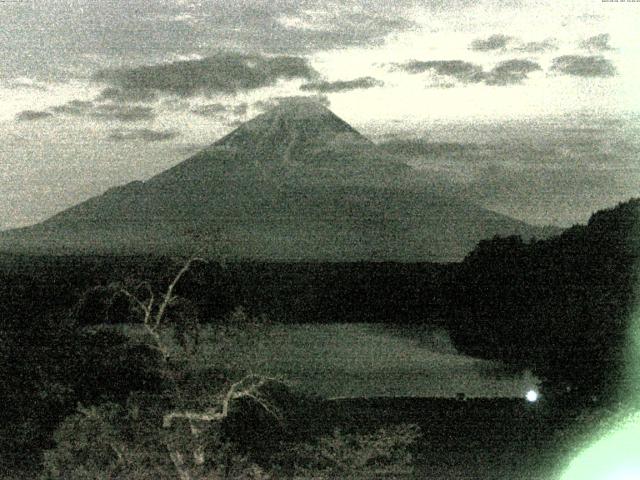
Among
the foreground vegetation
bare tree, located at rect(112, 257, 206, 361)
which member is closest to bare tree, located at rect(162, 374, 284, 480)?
the foreground vegetation

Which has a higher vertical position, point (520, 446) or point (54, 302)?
point (54, 302)

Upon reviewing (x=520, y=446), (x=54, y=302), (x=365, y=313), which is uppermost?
(x=54, y=302)

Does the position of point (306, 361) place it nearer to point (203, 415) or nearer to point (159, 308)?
point (159, 308)

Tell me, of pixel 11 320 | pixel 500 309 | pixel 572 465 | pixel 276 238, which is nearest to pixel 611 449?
pixel 572 465

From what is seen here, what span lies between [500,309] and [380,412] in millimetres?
2565

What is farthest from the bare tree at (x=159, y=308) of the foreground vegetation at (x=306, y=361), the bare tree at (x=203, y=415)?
the bare tree at (x=203, y=415)

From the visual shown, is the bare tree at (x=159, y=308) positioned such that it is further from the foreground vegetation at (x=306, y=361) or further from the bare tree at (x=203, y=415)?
the bare tree at (x=203, y=415)

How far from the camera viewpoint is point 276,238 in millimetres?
9336

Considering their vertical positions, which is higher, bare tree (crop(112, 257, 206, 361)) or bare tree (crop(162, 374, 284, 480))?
bare tree (crop(112, 257, 206, 361))

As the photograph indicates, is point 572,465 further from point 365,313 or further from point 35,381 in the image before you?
point 365,313

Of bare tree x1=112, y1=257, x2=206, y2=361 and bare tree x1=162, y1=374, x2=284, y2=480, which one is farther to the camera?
bare tree x1=112, y1=257, x2=206, y2=361

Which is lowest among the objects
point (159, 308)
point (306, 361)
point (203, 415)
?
point (306, 361)

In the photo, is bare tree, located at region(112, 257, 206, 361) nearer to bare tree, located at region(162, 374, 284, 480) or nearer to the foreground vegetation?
the foreground vegetation

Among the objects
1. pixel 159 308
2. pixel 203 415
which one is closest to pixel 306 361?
pixel 159 308
